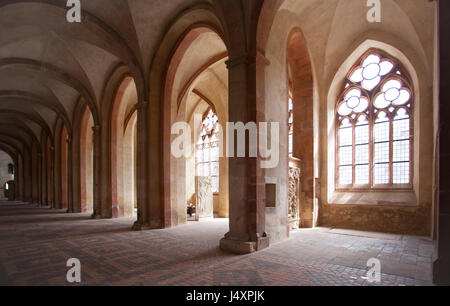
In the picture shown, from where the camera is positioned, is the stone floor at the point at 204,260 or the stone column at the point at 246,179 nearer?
the stone floor at the point at 204,260

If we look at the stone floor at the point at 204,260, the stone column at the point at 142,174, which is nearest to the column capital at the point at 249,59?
the stone floor at the point at 204,260

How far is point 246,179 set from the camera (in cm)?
566

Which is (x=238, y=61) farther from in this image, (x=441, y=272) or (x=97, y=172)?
(x=97, y=172)

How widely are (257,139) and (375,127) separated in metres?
5.75

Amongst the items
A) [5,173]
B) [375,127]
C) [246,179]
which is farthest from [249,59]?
[5,173]

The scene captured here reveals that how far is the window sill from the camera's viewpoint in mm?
7841

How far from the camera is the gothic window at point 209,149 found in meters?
16.1

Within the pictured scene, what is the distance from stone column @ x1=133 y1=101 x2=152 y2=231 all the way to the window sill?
21.4 feet

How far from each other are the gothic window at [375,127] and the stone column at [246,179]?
529 centimetres

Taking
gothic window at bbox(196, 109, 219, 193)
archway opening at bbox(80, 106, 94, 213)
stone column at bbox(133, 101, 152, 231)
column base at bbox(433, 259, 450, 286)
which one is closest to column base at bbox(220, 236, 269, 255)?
column base at bbox(433, 259, 450, 286)

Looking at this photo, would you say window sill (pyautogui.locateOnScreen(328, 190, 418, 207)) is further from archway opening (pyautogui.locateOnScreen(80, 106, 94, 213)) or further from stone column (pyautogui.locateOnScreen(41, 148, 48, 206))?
stone column (pyautogui.locateOnScreen(41, 148, 48, 206))

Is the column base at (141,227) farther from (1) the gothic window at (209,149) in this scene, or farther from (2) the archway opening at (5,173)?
(2) the archway opening at (5,173)

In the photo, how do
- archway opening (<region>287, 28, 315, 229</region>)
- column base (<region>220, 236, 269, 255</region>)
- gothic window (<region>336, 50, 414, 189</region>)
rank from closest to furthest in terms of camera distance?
column base (<region>220, 236, 269, 255</region>), gothic window (<region>336, 50, 414, 189</region>), archway opening (<region>287, 28, 315, 229</region>)
